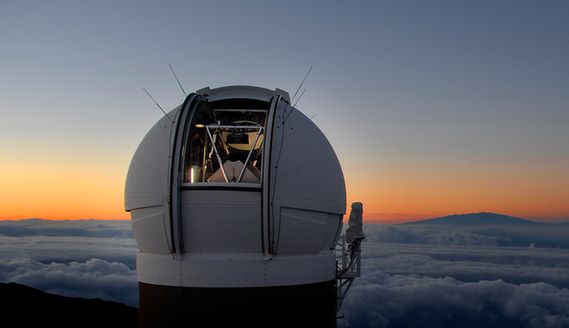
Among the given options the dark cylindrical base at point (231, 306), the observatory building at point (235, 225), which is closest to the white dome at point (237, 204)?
the observatory building at point (235, 225)

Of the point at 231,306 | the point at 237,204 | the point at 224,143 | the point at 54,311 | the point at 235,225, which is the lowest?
the point at 54,311

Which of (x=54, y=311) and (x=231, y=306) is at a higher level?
(x=231, y=306)

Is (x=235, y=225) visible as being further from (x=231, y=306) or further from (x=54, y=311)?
(x=54, y=311)

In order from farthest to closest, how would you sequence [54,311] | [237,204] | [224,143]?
[54,311]
[224,143]
[237,204]

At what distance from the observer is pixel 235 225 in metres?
12.8

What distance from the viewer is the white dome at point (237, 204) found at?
42.0ft

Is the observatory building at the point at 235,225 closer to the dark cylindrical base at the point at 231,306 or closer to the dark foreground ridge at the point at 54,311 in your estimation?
the dark cylindrical base at the point at 231,306

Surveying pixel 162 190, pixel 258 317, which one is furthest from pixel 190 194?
pixel 258 317

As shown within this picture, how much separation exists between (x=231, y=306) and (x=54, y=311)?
40615 millimetres

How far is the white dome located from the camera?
1280 cm

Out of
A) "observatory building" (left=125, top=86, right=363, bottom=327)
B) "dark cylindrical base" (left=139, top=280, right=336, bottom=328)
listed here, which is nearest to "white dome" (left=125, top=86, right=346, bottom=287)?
"observatory building" (left=125, top=86, right=363, bottom=327)

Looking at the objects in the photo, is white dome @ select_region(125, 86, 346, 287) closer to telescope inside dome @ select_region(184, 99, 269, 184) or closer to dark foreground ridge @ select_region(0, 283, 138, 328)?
telescope inside dome @ select_region(184, 99, 269, 184)

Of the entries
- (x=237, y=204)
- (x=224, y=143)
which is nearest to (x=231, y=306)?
(x=237, y=204)

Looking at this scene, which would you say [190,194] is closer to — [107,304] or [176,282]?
[176,282]
